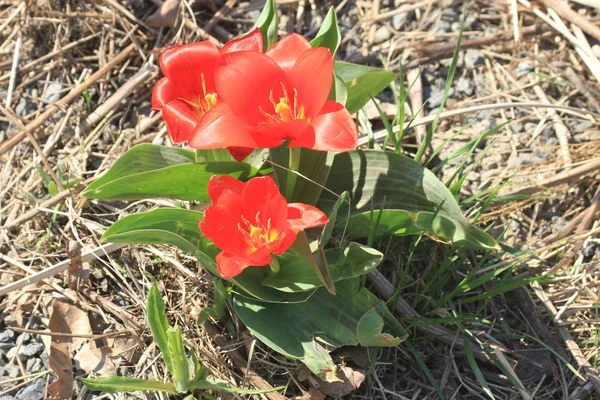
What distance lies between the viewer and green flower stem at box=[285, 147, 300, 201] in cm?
183

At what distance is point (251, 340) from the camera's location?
2078 millimetres

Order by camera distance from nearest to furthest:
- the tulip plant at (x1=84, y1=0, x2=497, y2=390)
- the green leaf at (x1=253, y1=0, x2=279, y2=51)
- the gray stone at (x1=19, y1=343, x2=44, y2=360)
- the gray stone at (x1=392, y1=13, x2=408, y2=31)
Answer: the tulip plant at (x1=84, y1=0, x2=497, y2=390), the green leaf at (x1=253, y1=0, x2=279, y2=51), the gray stone at (x1=19, y1=343, x2=44, y2=360), the gray stone at (x1=392, y1=13, x2=408, y2=31)

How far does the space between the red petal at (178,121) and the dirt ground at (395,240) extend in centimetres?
64

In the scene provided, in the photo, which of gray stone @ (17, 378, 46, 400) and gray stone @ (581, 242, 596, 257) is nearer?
gray stone @ (17, 378, 46, 400)

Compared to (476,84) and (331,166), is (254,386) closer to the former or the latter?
(331,166)

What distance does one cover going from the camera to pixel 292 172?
1887 mm

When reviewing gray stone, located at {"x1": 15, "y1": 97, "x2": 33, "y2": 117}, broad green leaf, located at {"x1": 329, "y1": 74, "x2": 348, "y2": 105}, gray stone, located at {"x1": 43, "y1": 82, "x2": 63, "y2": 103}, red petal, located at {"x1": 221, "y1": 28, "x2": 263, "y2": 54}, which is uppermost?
red petal, located at {"x1": 221, "y1": 28, "x2": 263, "y2": 54}

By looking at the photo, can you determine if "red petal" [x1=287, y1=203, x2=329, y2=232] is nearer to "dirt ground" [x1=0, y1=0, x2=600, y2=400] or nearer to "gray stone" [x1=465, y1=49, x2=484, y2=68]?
"dirt ground" [x1=0, y1=0, x2=600, y2=400]

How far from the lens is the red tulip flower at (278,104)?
5.17 ft

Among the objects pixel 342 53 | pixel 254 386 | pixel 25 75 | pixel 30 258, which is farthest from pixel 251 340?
pixel 25 75

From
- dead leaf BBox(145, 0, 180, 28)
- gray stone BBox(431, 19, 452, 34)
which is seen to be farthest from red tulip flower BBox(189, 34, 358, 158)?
→ gray stone BBox(431, 19, 452, 34)

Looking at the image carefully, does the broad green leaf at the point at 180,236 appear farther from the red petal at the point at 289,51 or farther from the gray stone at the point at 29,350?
the gray stone at the point at 29,350

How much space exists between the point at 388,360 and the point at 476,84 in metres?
1.31

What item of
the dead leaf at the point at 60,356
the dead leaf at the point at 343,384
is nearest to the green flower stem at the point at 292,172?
the dead leaf at the point at 343,384
